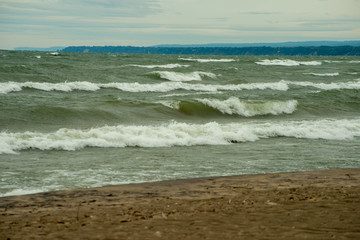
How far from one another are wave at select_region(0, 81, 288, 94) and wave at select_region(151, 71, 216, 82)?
13.1 ft

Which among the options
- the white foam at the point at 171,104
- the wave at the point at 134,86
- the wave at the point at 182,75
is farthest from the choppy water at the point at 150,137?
the wave at the point at 182,75

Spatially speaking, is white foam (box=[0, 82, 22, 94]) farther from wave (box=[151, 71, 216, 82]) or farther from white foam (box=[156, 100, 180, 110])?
wave (box=[151, 71, 216, 82])

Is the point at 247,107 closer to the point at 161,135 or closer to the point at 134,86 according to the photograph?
the point at 161,135

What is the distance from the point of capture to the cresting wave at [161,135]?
11.4m

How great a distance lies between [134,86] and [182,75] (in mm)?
9313

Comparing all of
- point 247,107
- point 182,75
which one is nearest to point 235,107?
point 247,107

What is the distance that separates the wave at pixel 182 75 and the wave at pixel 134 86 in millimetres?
3988

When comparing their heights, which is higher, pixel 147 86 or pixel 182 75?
pixel 182 75

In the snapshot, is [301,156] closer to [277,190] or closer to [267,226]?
[277,190]

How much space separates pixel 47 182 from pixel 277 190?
385 cm

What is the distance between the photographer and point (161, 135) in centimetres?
1316

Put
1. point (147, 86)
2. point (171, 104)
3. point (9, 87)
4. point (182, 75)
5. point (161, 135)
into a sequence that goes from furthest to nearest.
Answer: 1. point (182, 75)
2. point (147, 86)
3. point (9, 87)
4. point (171, 104)
5. point (161, 135)

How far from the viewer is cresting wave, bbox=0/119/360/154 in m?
11.4

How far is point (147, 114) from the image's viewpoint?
1838cm
